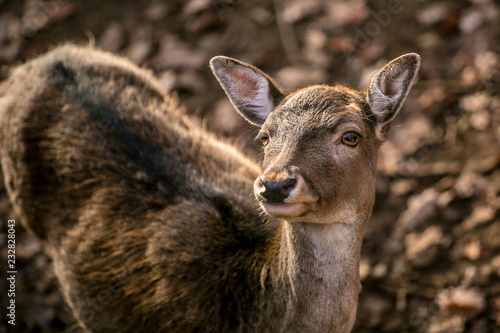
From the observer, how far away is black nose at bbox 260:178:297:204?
10.3ft

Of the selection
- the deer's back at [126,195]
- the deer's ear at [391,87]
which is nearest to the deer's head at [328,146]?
the deer's ear at [391,87]

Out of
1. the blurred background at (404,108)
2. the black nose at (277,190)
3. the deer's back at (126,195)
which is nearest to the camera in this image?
the black nose at (277,190)

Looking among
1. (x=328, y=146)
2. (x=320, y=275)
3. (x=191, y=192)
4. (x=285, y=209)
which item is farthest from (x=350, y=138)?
(x=191, y=192)

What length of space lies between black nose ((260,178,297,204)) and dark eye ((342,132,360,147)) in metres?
0.45

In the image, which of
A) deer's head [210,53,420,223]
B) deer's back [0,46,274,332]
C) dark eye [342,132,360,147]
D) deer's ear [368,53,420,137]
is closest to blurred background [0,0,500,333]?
deer's back [0,46,274,332]

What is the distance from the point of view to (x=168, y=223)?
432cm

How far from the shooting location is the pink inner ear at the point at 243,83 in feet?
13.2

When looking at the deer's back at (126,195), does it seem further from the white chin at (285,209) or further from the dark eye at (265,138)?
the white chin at (285,209)

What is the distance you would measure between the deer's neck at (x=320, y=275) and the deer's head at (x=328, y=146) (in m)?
0.14

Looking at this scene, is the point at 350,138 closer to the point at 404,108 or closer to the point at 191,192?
the point at 191,192

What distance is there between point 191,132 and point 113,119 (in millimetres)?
629

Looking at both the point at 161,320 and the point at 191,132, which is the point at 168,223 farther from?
the point at 191,132

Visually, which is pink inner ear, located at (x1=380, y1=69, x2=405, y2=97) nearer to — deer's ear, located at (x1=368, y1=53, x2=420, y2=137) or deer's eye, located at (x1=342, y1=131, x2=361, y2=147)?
deer's ear, located at (x1=368, y1=53, x2=420, y2=137)

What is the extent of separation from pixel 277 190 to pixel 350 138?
0.59 meters
